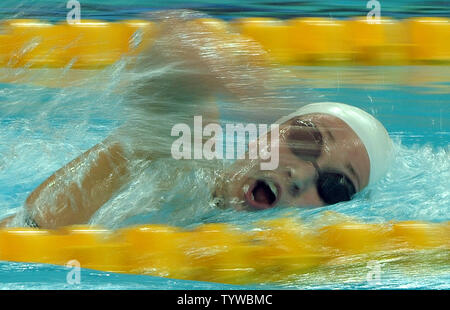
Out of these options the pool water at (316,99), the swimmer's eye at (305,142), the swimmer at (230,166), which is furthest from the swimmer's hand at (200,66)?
the swimmer's eye at (305,142)

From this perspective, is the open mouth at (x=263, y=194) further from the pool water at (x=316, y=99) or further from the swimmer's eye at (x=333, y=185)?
the swimmer's eye at (x=333, y=185)

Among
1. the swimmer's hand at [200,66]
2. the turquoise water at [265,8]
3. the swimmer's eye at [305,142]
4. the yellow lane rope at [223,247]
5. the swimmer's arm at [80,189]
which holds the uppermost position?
the turquoise water at [265,8]

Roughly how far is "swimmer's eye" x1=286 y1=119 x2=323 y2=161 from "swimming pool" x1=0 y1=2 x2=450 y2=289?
7.2 inches

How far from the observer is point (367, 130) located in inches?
82.8

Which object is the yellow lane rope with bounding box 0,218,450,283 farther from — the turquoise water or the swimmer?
the turquoise water

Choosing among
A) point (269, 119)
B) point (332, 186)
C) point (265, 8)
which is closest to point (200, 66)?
point (269, 119)

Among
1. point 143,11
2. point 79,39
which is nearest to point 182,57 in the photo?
point 79,39

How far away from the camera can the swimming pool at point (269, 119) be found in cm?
→ 188

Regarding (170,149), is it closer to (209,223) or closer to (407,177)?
(209,223)

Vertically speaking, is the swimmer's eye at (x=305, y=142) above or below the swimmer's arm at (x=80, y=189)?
above

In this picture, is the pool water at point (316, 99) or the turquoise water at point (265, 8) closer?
the pool water at point (316, 99)

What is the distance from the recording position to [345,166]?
204 cm

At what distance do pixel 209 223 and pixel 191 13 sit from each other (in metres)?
1.07

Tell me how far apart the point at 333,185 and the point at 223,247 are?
43cm
